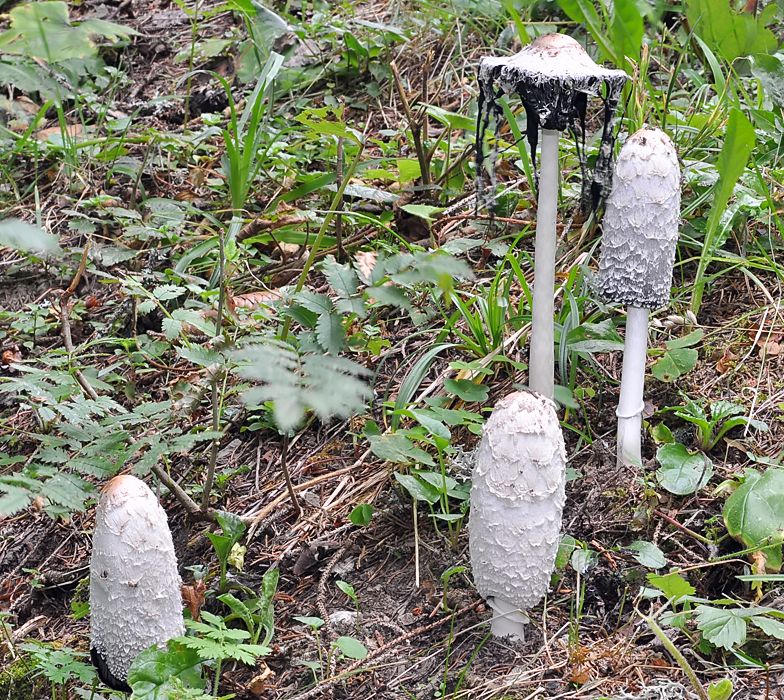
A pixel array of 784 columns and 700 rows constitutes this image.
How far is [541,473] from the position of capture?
5.78 ft

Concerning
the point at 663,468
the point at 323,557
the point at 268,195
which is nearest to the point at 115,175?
the point at 268,195

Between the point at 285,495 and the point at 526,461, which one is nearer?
the point at 526,461

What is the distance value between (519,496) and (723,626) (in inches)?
20.9

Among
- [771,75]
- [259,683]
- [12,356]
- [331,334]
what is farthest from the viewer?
[12,356]

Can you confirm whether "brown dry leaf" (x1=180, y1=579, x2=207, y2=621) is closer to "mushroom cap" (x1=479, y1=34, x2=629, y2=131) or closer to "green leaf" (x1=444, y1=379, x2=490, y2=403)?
"green leaf" (x1=444, y1=379, x2=490, y2=403)

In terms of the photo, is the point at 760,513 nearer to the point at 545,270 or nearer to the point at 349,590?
the point at 545,270

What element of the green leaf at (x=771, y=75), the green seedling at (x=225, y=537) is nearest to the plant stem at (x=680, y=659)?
the green seedling at (x=225, y=537)

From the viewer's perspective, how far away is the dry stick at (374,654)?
6.31 ft

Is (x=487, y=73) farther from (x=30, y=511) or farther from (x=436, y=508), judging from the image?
(x=30, y=511)

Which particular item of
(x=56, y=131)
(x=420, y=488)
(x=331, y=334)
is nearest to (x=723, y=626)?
(x=420, y=488)

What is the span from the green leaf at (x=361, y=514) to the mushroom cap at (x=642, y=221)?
2.96 ft

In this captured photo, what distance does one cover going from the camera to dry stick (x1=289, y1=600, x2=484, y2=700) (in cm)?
192

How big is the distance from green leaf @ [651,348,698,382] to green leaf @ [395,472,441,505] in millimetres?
791

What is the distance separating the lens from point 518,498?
1.77m
